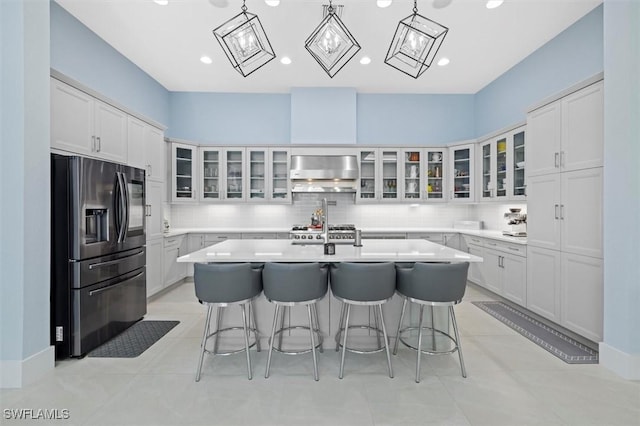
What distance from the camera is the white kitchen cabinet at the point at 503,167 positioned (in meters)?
4.19

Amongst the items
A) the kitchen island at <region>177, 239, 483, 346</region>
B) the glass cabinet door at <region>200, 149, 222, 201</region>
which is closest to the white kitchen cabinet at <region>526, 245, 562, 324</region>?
the kitchen island at <region>177, 239, 483, 346</region>

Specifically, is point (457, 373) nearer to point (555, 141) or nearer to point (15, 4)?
point (555, 141)

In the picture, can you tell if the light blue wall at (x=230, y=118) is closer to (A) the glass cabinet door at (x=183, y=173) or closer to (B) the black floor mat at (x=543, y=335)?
(A) the glass cabinet door at (x=183, y=173)

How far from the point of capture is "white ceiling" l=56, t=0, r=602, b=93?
3.31 metres

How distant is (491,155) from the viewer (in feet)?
16.0

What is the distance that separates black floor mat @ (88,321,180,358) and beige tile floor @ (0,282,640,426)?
0.38ft

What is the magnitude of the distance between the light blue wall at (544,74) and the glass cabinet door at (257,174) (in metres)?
3.97

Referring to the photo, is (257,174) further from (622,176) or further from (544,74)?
(622,176)

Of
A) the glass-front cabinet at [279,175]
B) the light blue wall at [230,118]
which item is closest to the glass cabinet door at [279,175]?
the glass-front cabinet at [279,175]

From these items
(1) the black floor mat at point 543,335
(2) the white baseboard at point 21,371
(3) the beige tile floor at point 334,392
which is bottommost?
(3) the beige tile floor at point 334,392

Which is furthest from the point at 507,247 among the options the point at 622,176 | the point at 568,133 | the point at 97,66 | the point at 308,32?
the point at 97,66

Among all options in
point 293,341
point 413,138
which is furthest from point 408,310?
point 413,138

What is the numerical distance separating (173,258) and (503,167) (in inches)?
202

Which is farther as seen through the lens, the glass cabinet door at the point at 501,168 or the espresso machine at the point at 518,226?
the glass cabinet door at the point at 501,168
